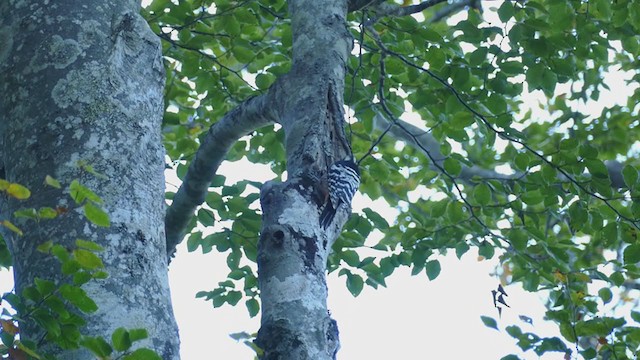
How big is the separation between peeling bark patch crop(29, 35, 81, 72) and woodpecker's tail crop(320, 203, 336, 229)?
41.1 inches

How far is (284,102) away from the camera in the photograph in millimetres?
3883

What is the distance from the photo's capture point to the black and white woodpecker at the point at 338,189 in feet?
10.9

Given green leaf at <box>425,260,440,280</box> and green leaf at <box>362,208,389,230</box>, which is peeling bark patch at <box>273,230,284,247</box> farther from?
green leaf at <box>425,260,440,280</box>

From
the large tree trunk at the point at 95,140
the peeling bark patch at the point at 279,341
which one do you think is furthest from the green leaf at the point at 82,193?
the peeling bark patch at the point at 279,341

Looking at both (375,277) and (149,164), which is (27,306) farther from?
(375,277)

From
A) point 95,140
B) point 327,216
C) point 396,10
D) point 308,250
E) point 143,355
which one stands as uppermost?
point 396,10

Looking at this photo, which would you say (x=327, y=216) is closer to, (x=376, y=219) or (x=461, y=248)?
(x=376, y=219)

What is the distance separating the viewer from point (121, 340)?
88.0 inches

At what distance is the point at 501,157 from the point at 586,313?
13.6ft

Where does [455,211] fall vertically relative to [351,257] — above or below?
above

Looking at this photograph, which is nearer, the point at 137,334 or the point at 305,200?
the point at 137,334

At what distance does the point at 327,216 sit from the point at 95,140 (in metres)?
0.96

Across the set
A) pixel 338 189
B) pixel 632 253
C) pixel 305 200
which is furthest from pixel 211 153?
pixel 632 253

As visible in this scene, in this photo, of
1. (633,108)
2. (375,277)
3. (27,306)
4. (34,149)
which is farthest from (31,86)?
(633,108)
